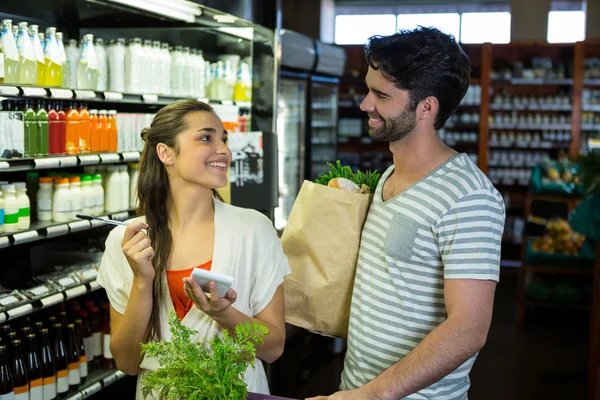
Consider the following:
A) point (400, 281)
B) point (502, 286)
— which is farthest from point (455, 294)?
point (502, 286)

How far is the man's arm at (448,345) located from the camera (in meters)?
1.79

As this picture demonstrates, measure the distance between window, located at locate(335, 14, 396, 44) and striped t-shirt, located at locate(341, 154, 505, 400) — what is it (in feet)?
39.2

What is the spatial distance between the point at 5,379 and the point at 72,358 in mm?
495

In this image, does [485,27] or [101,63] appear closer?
[101,63]

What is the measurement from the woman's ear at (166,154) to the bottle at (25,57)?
1586 millimetres

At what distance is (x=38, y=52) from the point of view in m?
3.68

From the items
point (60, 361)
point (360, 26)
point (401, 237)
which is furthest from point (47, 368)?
point (360, 26)

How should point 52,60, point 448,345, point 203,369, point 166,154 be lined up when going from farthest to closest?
1. point 52,60
2. point 166,154
3. point 448,345
4. point 203,369

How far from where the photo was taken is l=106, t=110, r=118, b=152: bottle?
4.22 metres

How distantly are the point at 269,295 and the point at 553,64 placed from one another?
9.23 m

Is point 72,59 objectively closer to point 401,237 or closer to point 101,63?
point 101,63

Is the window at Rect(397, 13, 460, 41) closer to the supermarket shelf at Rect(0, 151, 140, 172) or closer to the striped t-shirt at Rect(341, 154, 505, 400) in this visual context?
the supermarket shelf at Rect(0, 151, 140, 172)

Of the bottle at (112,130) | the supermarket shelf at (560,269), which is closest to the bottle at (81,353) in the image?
the bottle at (112,130)

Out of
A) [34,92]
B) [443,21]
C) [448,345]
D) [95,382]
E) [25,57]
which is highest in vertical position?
Answer: [443,21]
